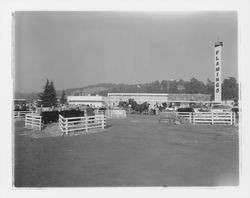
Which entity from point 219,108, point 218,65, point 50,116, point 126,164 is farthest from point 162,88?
point 50,116

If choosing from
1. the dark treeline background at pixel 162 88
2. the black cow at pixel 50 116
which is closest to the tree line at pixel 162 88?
the dark treeline background at pixel 162 88

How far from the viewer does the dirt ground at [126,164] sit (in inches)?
203

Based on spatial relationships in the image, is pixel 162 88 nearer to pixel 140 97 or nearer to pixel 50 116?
pixel 140 97

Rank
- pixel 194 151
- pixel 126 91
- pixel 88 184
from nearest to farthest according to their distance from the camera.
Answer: pixel 88 184
pixel 194 151
pixel 126 91

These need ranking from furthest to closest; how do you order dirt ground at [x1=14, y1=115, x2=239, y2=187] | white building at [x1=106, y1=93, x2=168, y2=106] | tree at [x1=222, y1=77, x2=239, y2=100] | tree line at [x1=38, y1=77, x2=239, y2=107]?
white building at [x1=106, y1=93, x2=168, y2=106] < tree line at [x1=38, y1=77, x2=239, y2=107] < tree at [x1=222, y1=77, x2=239, y2=100] < dirt ground at [x1=14, y1=115, x2=239, y2=187]

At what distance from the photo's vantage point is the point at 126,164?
5.50 meters

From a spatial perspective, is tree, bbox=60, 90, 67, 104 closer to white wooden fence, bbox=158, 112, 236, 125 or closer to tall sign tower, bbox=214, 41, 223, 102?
tall sign tower, bbox=214, 41, 223, 102

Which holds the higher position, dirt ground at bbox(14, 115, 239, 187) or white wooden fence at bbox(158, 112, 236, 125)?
white wooden fence at bbox(158, 112, 236, 125)

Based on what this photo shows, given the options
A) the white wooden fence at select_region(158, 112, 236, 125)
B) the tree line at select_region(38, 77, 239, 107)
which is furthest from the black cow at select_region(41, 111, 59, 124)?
the white wooden fence at select_region(158, 112, 236, 125)

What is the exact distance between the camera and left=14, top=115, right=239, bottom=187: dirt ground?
5148mm
